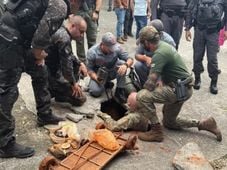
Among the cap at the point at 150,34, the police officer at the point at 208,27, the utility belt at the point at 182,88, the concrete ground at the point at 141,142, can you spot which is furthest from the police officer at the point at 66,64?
the police officer at the point at 208,27

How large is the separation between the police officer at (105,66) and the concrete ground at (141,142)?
0.77ft

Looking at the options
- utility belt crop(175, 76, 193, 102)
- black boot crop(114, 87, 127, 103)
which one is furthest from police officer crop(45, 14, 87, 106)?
utility belt crop(175, 76, 193, 102)

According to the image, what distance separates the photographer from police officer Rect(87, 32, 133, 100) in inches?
249

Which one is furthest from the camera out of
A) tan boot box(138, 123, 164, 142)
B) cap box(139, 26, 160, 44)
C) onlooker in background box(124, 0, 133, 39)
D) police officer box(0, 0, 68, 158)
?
onlooker in background box(124, 0, 133, 39)

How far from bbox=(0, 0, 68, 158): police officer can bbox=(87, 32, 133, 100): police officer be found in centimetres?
172

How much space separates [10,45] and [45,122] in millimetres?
1389

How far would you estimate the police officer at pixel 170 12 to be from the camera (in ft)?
24.5

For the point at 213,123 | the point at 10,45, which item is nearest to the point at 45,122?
the point at 10,45

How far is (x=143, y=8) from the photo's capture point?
31.4 ft

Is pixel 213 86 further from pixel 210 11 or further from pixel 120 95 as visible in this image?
pixel 120 95

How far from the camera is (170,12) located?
24.5 feet

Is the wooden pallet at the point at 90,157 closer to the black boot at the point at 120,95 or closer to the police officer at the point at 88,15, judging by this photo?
the black boot at the point at 120,95

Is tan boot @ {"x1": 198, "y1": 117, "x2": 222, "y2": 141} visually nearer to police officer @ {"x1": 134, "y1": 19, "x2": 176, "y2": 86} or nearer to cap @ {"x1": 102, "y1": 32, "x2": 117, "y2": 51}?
police officer @ {"x1": 134, "y1": 19, "x2": 176, "y2": 86}

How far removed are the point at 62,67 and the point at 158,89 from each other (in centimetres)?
133
